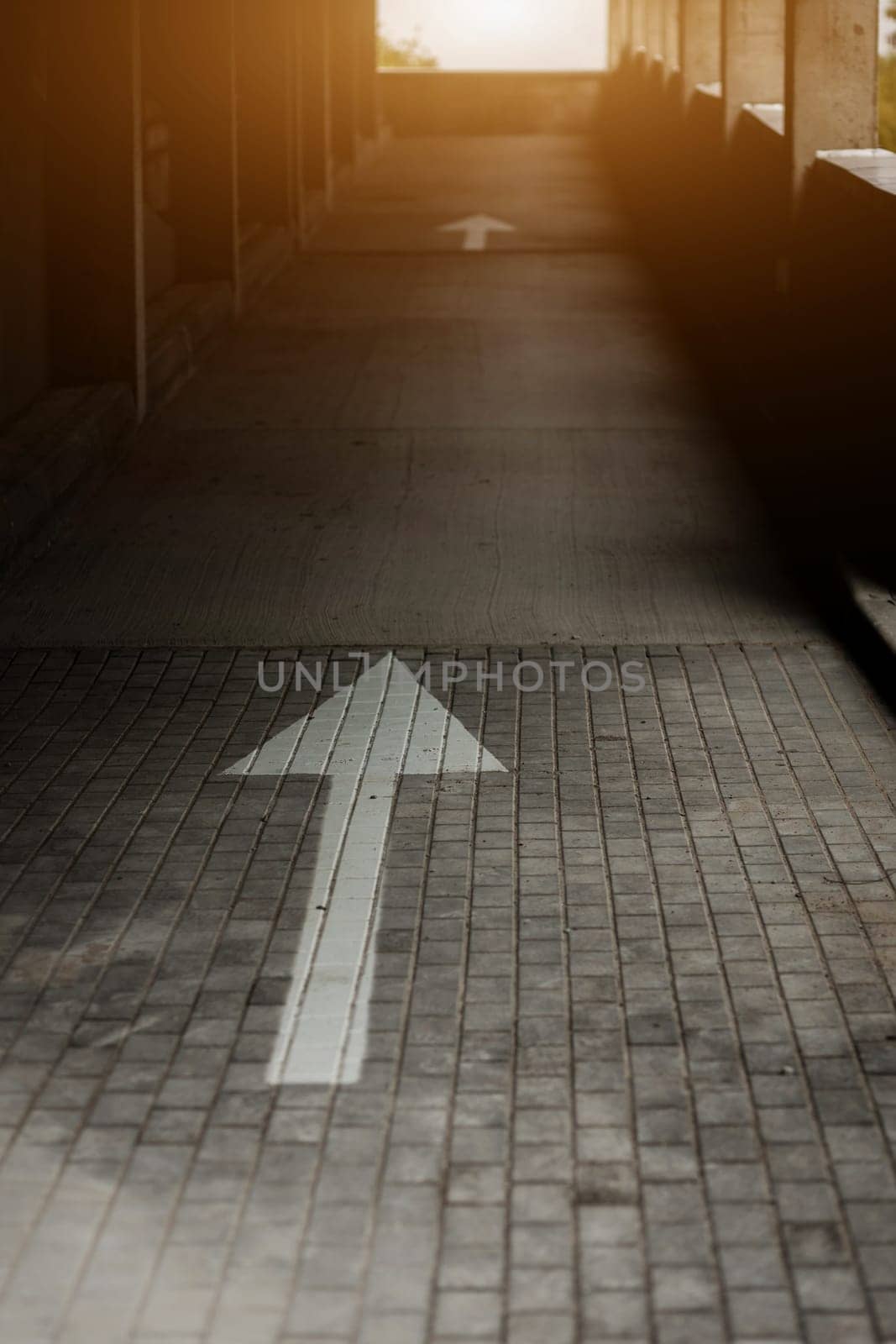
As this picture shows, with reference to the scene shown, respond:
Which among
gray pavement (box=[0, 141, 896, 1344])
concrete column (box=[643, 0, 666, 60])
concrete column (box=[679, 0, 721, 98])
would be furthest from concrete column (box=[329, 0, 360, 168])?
gray pavement (box=[0, 141, 896, 1344])

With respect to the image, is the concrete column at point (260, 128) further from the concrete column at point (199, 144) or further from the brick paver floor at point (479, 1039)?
the brick paver floor at point (479, 1039)

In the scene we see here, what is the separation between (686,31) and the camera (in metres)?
22.2

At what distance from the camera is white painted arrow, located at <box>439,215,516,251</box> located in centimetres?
2134

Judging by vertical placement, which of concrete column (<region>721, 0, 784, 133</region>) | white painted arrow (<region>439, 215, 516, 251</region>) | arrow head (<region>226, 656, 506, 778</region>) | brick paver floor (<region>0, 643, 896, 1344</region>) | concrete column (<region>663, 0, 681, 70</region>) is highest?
concrete column (<region>663, 0, 681, 70</region>)

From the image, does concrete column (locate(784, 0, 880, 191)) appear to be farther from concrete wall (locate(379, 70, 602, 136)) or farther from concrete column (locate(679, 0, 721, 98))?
concrete wall (locate(379, 70, 602, 136))

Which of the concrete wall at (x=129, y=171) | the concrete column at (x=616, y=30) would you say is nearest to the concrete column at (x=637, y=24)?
the concrete column at (x=616, y=30)

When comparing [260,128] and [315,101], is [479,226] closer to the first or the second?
[260,128]

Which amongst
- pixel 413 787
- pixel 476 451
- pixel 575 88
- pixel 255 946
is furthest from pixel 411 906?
pixel 575 88

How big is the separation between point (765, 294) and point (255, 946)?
986 centimetres

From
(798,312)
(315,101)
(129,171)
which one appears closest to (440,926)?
(129,171)

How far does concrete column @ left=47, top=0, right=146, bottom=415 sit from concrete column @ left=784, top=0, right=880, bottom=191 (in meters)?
4.34

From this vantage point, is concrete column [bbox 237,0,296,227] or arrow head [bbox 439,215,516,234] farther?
arrow head [bbox 439,215,516,234]

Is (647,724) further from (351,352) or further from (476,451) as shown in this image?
(351,352)

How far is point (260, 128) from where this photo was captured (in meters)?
21.0
